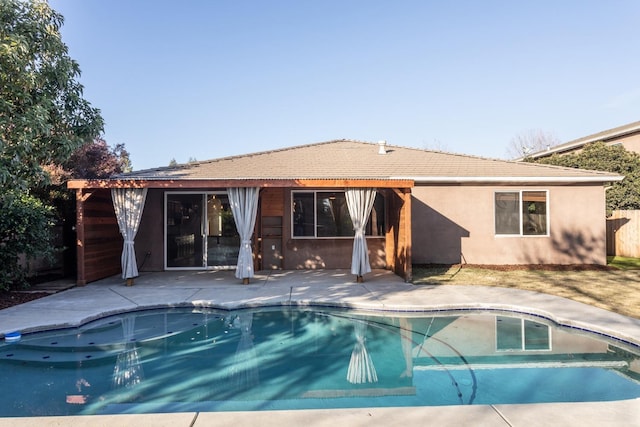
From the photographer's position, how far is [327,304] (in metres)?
6.69

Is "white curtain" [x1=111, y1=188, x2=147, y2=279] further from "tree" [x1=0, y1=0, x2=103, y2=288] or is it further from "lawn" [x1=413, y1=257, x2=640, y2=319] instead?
"lawn" [x1=413, y1=257, x2=640, y2=319]

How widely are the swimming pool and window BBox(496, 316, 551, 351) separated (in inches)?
0.6

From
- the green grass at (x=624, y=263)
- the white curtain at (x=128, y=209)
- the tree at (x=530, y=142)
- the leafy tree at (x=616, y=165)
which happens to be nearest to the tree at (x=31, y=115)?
the white curtain at (x=128, y=209)

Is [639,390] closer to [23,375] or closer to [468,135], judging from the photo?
[23,375]

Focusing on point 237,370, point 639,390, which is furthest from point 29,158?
point 639,390

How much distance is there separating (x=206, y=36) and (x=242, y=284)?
28.8ft

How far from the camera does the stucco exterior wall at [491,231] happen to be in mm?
10484

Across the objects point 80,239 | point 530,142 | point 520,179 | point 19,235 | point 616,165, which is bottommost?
point 80,239

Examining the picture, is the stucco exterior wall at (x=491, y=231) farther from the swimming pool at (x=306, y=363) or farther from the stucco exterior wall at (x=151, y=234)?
the stucco exterior wall at (x=151, y=234)

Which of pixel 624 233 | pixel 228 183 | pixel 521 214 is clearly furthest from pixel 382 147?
pixel 624 233

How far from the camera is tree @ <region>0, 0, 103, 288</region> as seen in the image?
220 inches

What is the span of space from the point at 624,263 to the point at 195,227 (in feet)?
42.7

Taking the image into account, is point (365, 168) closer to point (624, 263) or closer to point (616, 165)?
point (624, 263)

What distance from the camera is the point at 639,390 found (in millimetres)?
3633
